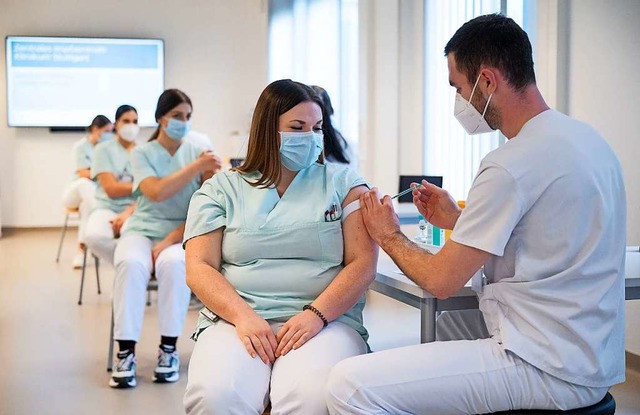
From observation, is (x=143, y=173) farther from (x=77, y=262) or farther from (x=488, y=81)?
(x=77, y=262)

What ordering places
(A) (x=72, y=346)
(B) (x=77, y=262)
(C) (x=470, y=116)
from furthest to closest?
(B) (x=77, y=262), (A) (x=72, y=346), (C) (x=470, y=116)

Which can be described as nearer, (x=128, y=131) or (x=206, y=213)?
(x=206, y=213)

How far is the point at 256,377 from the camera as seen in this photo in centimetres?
179

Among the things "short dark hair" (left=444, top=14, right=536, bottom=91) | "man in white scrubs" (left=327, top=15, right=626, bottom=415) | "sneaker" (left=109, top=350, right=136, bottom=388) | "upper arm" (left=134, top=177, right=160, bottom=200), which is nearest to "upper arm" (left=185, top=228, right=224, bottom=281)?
"man in white scrubs" (left=327, top=15, right=626, bottom=415)

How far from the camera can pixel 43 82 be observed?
898 cm

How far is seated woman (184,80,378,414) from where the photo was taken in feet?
5.79

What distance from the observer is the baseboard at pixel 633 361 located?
129 inches

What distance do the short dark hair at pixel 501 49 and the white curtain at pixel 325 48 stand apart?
4.33 metres

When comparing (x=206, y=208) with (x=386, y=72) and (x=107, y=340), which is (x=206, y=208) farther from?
(x=386, y=72)

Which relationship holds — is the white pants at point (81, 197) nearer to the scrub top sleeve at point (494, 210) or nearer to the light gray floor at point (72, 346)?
the light gray floor at point (72, 346)

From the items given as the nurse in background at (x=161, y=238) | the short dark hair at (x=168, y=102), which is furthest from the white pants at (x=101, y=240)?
the short dark hair at (x=168, y=102)

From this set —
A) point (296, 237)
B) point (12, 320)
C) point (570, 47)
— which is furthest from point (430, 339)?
point (12, 320)

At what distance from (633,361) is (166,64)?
7120mm

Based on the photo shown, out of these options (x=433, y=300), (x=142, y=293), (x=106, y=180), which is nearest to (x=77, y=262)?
(x=106, y=180)
